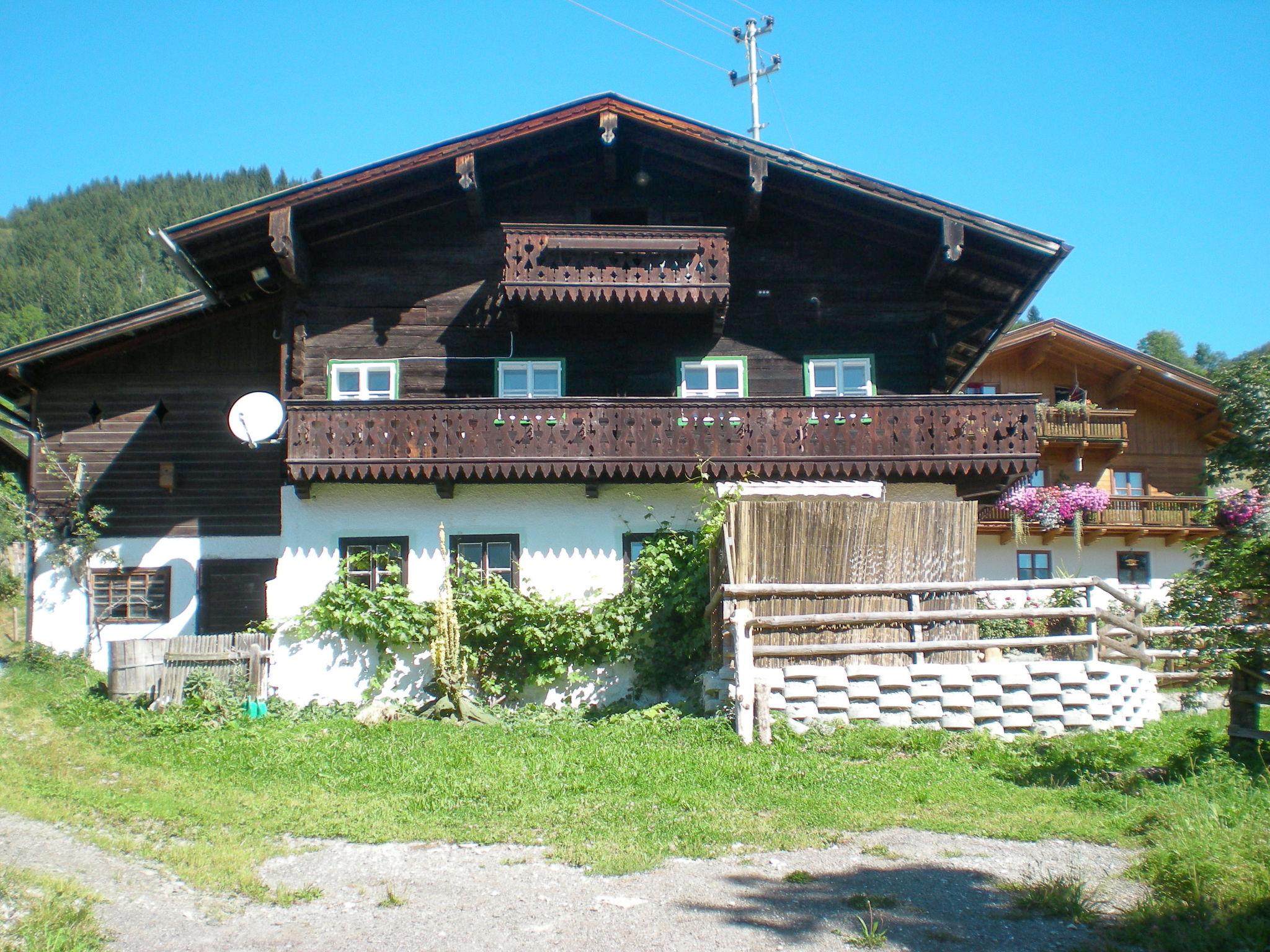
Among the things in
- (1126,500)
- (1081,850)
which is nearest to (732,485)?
(1081,850)

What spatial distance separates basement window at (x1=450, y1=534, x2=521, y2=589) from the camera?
1741cm

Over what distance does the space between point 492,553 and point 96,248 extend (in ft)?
325

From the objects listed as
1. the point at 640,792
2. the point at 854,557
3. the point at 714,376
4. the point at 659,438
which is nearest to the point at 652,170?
the point at 714,376

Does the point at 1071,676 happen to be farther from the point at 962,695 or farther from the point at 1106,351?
the point at 1106,351

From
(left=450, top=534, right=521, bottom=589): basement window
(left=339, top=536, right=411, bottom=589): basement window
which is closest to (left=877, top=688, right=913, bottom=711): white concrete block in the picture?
(left=450, top=534, right=521, bottom=589): basement window

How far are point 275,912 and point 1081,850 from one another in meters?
5.87

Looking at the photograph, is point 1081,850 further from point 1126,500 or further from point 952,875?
point 1126,500

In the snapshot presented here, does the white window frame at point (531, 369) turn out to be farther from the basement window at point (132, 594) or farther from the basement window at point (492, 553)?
the basement window at point (132, 594)

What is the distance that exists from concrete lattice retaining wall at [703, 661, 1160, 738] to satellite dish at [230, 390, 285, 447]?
335 inches

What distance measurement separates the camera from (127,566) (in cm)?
2025

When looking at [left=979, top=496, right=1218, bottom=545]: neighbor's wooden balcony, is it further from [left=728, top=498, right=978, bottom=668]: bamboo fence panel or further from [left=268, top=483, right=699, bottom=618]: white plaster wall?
[left=728, top=498, right=978, bottom=668]: bamboo fence panel

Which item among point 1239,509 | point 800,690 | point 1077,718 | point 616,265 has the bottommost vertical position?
point 1077,718

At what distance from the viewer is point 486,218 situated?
769 inches

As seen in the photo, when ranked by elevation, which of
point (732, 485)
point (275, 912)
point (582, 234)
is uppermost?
point (582, 234)
